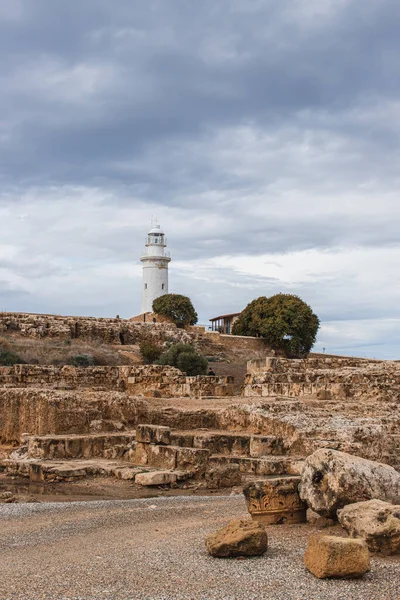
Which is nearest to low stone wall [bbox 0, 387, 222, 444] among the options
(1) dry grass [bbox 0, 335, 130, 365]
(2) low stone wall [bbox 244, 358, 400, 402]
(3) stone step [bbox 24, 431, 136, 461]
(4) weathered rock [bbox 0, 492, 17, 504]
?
(3) stone step [bbox 24, 431, 136, 461]

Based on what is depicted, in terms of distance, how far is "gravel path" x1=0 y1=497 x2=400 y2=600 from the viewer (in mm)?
5605

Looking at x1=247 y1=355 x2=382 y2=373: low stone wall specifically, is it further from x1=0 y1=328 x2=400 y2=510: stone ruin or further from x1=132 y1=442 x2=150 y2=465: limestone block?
x1=132 y1=442 x2=150 y2=465: limestone block

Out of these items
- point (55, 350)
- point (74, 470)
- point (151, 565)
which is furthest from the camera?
point (55, 350)

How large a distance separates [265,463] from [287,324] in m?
40.1

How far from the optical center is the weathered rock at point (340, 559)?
5.93 m

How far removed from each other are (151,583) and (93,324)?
46.1 metres

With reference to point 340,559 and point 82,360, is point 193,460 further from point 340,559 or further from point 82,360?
point 82,360

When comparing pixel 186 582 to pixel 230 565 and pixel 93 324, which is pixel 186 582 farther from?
pixel 93 324

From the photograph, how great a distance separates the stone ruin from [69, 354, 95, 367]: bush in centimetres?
1731

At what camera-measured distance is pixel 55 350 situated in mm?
41531

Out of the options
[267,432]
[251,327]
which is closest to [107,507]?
[267,432]

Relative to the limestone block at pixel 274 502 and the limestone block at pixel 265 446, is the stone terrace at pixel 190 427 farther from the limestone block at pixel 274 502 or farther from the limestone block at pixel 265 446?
the limestone block at pixel 274 502

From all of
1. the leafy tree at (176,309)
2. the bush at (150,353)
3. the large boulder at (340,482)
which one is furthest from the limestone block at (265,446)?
the leafy tree at (176,309)

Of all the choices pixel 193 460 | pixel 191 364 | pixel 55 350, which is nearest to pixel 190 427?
pixel 193 460
